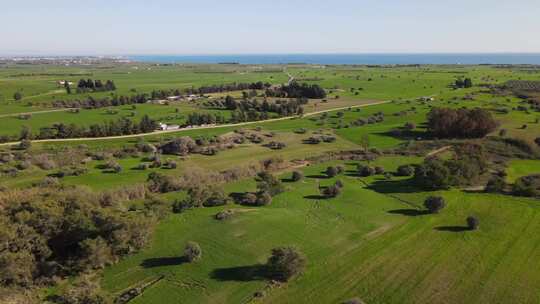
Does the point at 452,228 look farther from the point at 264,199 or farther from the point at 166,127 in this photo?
the point at 166,127

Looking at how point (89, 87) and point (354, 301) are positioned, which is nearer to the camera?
point (354, 301)

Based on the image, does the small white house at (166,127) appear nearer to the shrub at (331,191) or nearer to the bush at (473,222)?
the shrub at (331,191)

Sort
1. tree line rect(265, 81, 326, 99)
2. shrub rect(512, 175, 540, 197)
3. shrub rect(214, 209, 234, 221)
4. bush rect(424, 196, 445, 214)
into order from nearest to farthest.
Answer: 1. shrub rect(214, 209, 234, 221)
2. bush rect(424, 196, 445, 214)
3. shrub rect(512, 175, 540, 197)
4. tree line rect(265, 81, 326, 99)

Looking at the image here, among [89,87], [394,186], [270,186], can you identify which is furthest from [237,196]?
[89,87]

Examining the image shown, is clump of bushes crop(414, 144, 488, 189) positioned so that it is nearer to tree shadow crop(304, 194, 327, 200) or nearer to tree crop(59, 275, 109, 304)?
tree shadow crop(304, 194, 327, 200)

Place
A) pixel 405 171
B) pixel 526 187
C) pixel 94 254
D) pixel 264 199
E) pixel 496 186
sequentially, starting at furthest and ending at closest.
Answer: pixel 405 171, pixel 496 186, pixel 526 187, pixel 264 199, pixel 94 254

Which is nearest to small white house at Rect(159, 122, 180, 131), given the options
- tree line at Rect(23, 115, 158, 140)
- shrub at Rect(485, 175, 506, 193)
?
tree line at Rect(23, 115, 158, 140)

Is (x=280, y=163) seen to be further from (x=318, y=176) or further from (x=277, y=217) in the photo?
(x=277, y=217)
